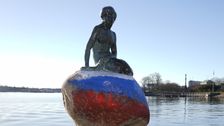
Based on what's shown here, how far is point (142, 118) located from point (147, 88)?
173549 mm

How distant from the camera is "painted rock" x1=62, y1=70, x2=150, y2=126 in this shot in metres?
8.36

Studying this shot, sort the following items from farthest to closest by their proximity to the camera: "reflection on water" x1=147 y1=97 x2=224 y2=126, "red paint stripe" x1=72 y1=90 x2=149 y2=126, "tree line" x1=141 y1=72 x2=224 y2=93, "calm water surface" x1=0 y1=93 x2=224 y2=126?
"tree line" x1=141 y1=72 x2=224 y2=93 → "reflection on water" x1=147 y1=97 x2=224 y2=126 → "calm water surface" x1=0 y1=93 x2=224 y2=126 → "red paint stripe" x1=72 y1=90 x2=149 y2=126

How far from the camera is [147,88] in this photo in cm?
18138

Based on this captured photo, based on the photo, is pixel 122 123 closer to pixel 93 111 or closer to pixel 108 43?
pixel 93 111

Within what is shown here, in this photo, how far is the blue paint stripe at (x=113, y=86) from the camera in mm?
8406

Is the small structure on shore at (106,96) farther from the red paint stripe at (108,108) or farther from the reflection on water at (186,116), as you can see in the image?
the reflection on water at (186,116)

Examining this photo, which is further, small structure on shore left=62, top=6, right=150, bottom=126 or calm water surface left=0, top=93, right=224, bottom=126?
calm water surface left=0, top=93, right=224, bottom=126

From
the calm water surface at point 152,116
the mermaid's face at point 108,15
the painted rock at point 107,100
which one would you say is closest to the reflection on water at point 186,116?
the calm water surface at point 152,116

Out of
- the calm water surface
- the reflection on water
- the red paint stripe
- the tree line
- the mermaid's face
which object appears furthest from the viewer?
the tree line

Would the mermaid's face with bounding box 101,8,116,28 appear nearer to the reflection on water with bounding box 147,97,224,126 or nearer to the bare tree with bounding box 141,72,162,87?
the reflection on water with bounding box 147,97,224,126

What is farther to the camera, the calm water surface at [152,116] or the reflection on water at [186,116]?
the reflection on water at [186,116]

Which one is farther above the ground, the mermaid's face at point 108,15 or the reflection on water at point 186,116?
the mermaid's face at point 108,15

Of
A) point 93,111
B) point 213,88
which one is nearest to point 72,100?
point 93,111

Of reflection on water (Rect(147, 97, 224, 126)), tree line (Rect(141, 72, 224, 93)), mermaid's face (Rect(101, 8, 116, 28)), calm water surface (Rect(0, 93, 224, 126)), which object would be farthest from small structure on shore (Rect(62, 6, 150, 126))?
tree line (Rect(141, 72, 224, 93))
